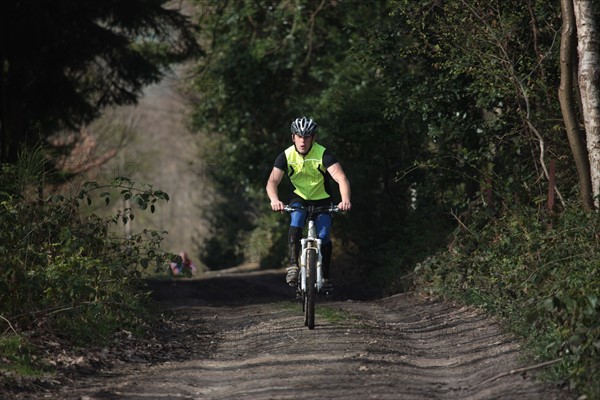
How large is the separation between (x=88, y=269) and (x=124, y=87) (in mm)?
11942

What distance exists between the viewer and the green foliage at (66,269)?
10.8m

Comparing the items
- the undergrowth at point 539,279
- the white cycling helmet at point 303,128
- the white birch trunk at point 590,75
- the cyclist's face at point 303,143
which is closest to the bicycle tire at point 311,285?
the cyclist's face at point 303,143

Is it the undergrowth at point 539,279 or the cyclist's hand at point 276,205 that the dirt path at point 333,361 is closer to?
the undergrowth at point 539,279

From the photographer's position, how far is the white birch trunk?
1282 centimetres

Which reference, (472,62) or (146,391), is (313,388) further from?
(472,62)

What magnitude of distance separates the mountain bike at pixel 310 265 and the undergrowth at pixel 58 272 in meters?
1.85

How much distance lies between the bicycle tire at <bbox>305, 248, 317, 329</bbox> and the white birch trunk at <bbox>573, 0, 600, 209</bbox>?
346cm

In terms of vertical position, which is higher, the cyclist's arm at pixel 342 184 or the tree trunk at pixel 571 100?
the tree trunk at pixel 571 100

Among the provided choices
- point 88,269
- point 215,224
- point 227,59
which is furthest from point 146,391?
point 215,224

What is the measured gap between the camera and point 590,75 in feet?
42.4

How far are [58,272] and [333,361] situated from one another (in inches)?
129

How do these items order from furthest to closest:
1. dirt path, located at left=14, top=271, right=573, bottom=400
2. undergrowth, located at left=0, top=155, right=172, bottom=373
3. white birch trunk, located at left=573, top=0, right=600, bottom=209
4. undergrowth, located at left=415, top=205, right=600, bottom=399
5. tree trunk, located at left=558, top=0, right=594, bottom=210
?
tree trunk, located at left=558, top=0, right=594, bottom=210, white birch trunk, located at left=573, top=0, right=600, bottom=209, undergrowth, located at left=0, top=155, right=172, bottom=373, undergrowth, located at left=415, top=205, right=600, bottom=399, dirt path, located at left=14, top=271, right=573, bottom=400

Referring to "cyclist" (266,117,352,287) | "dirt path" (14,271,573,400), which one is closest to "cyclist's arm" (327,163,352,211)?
"cyclist" (266,117,352,287)

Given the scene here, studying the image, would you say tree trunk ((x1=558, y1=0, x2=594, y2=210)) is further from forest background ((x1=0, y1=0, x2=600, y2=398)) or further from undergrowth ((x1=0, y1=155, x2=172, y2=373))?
undergrowth ((x1=0, y1=155, x2=172, y2=373))
